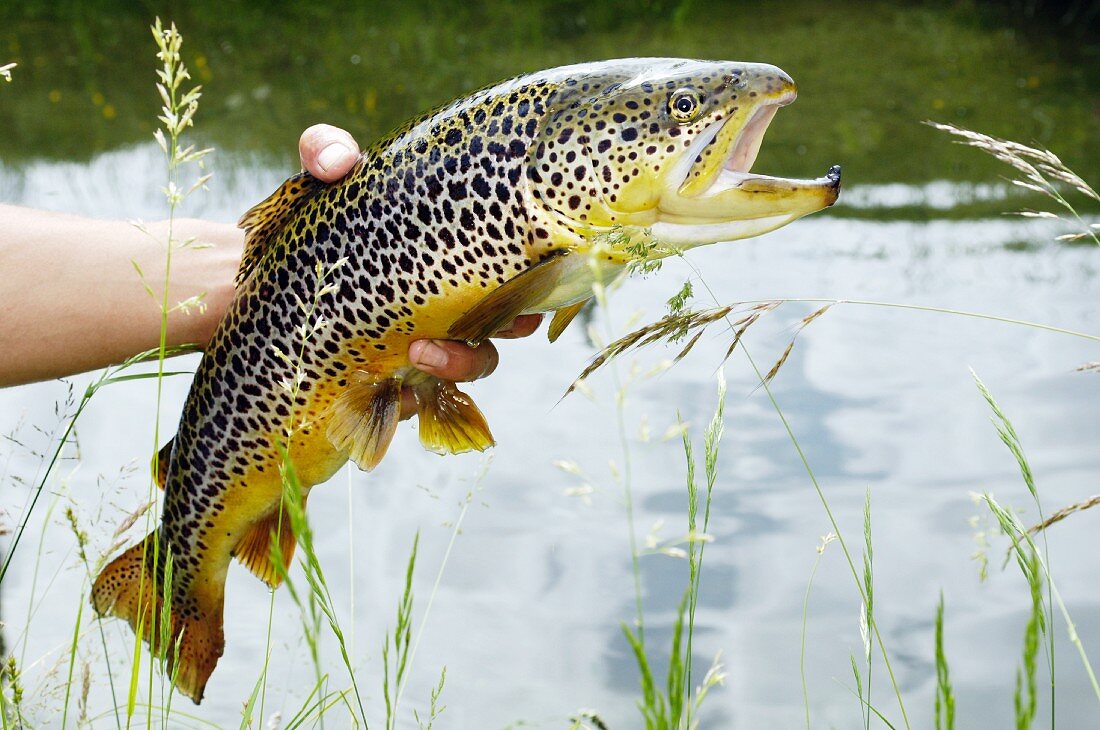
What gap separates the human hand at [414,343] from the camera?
2574mm

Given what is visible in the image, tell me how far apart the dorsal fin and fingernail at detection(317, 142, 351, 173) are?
7 cm

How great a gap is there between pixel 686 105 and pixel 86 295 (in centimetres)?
188

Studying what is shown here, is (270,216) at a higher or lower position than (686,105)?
lower

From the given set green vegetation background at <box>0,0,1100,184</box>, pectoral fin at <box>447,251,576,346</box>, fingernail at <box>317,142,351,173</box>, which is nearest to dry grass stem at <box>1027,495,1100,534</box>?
pectoral fin at <box>447,251,576,346</box>

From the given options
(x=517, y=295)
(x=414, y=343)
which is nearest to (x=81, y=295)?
(x=414, y=343)

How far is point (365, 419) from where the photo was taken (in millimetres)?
2629

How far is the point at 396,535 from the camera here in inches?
175

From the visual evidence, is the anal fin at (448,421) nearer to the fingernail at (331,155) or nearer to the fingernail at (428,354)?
the fingernail at (428,354)

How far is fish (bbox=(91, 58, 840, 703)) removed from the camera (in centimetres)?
220

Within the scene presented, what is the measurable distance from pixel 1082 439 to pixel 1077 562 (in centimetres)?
84

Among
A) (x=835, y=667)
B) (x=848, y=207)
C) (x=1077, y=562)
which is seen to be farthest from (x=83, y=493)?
(x=848, y=207)

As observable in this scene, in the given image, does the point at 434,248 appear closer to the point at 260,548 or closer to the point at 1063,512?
the point at 260,548

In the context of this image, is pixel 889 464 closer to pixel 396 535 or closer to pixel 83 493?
pixel 396 535

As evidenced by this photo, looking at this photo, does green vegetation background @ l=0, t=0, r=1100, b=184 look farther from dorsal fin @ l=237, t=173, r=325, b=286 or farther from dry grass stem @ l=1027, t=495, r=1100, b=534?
dry grass stem @ l=1027, t=495, r=1100, b=534
